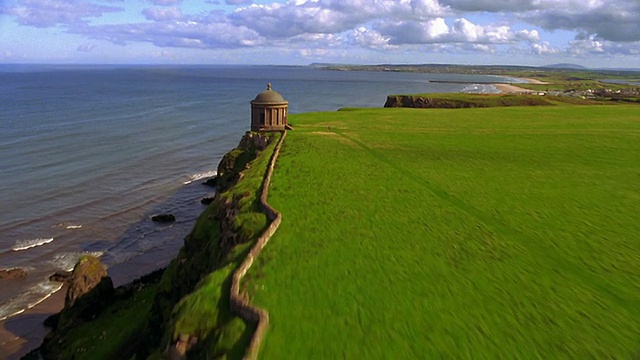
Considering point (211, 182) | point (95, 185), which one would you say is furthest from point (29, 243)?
point (211, 182)

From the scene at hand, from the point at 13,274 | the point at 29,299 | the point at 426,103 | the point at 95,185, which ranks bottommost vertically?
the point at 29,299

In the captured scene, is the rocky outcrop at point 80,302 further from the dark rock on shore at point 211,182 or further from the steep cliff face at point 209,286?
the dark rock on shore at point 211,182

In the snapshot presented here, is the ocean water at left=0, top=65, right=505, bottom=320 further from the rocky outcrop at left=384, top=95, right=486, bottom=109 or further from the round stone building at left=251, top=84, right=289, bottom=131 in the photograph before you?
the rocky outcrop at left=384, top=95, right=486, bottom=109

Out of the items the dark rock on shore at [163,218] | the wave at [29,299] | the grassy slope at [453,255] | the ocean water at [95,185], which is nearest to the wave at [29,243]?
the ocean water at [95,185]

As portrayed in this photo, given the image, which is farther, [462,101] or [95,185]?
[462,101]

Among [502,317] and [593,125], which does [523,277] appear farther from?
[593,125]

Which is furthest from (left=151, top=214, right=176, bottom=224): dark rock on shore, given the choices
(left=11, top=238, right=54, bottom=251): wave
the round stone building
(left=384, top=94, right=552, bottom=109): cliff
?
(left=384, top=94, right=552, bottom=109): cliff

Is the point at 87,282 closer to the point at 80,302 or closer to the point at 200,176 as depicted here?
the point at 80,302
